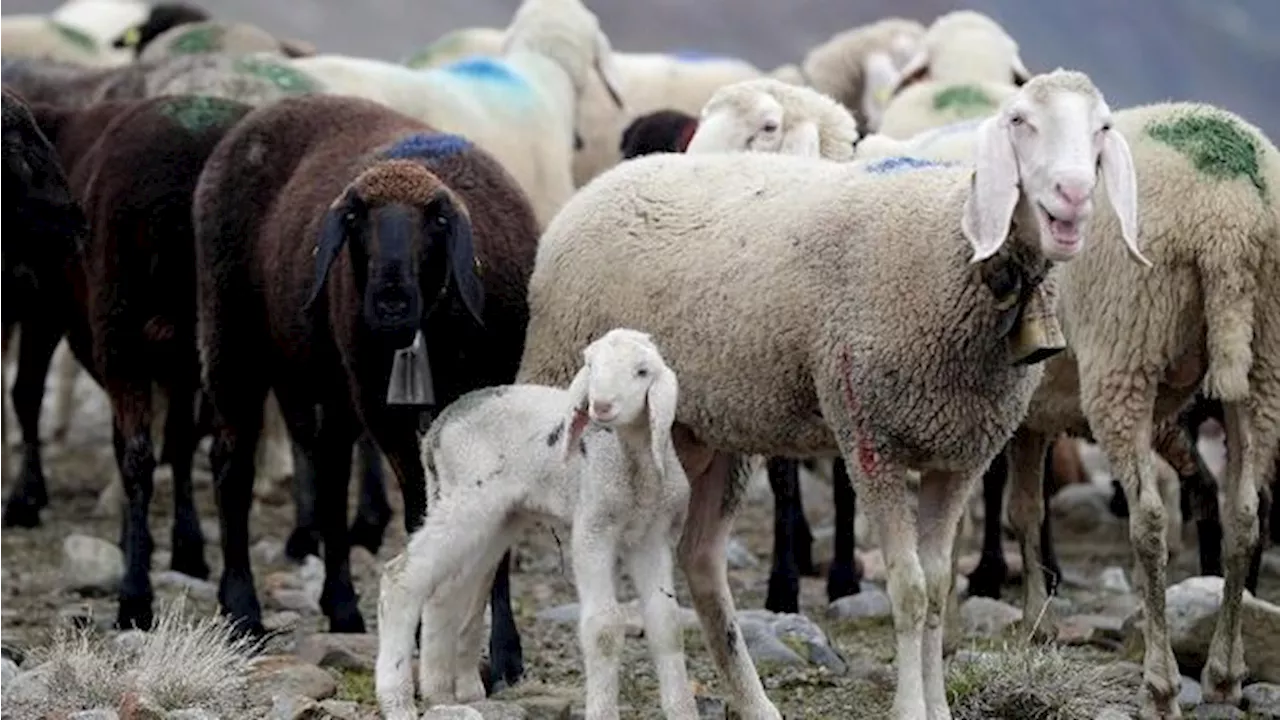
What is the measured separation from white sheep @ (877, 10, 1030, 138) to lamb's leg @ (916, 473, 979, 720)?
17.5ft

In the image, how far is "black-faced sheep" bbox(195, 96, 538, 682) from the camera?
26.8 feet

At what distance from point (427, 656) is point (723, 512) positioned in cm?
107

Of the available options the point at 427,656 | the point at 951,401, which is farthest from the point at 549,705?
the point at 951,401

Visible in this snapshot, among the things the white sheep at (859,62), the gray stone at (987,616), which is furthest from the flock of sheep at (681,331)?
the white sheep at (859,62)

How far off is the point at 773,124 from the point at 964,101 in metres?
3.40

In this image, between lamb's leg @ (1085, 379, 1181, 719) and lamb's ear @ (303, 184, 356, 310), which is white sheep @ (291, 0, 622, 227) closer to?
lamb's ear @ (303, 184, 356, 310)

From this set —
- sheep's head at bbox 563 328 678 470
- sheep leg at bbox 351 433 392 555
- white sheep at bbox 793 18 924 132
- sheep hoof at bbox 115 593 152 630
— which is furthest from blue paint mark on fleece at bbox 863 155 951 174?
white sheep at bbox 793 18 924 132

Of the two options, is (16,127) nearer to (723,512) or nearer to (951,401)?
(723,512)

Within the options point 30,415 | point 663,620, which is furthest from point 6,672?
point 30,415

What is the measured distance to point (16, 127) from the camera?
9469mm

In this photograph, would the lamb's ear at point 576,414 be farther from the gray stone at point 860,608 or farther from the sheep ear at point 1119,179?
the gray stone at point 860,608

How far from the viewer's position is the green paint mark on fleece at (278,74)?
12.5 m

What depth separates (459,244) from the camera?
8117mm

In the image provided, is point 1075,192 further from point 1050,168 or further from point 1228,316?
point 1228,316
